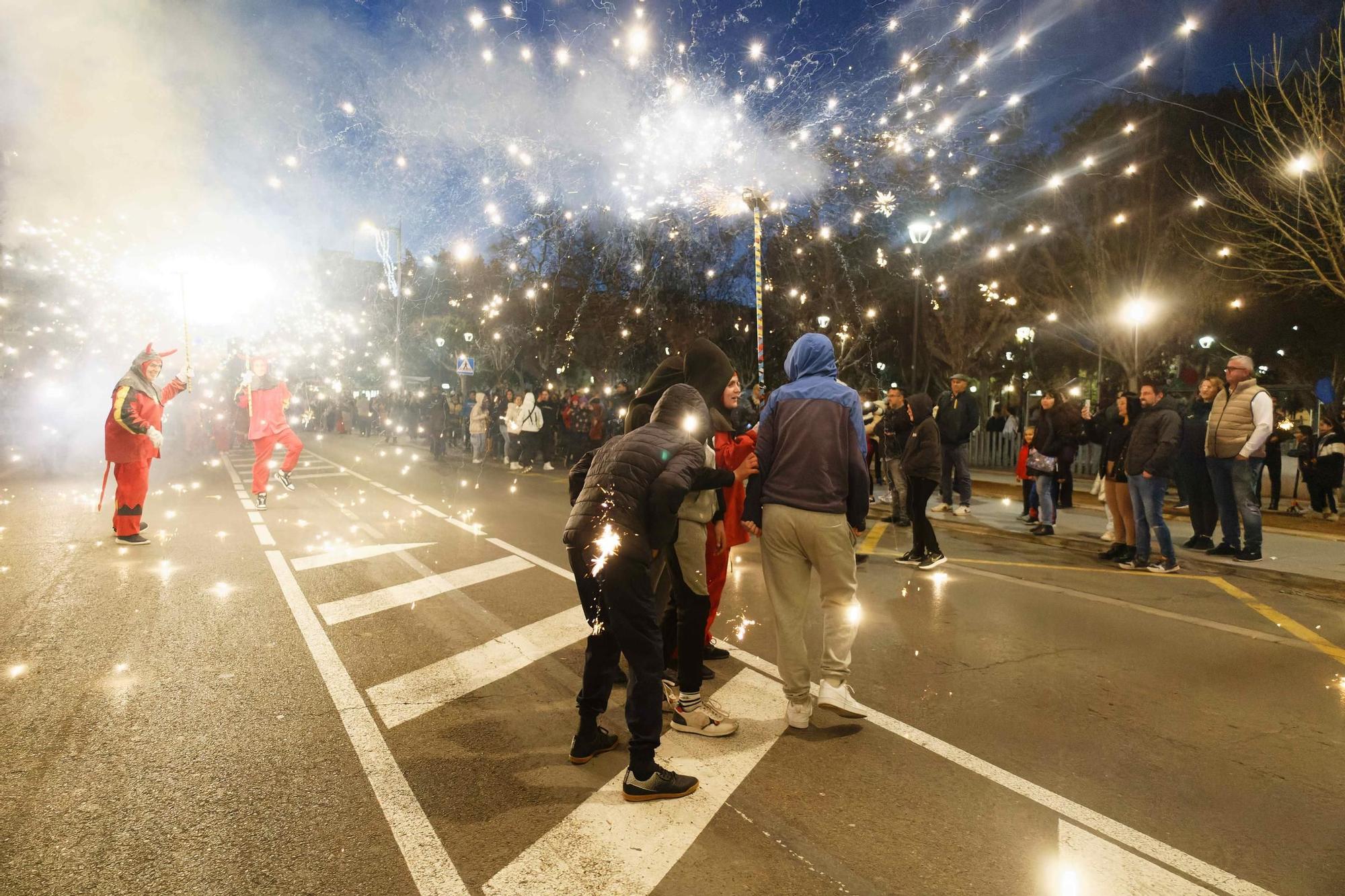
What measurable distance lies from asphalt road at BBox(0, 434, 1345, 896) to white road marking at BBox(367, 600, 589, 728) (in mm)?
28

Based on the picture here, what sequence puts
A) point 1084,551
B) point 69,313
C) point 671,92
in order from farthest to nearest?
point 69,313, point 671,92, point 1084,551

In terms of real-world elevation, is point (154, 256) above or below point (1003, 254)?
below

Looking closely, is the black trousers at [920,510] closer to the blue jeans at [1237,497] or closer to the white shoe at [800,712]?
the blue jeans at [1237,497]

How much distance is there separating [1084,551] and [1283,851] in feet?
21.5

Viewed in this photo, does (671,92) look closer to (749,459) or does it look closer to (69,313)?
(749,459)

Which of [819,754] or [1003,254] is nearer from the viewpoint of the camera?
[819,754]

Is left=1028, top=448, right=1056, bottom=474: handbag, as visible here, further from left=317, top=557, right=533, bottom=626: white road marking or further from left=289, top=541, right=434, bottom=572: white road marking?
left=289, top=541, right=434, bottom=572: white road marking

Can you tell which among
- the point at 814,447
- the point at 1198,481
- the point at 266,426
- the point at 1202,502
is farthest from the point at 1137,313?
the point at 266,426

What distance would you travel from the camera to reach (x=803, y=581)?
3.97 meters

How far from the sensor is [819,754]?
11.8ft

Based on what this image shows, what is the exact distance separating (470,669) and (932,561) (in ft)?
16.3

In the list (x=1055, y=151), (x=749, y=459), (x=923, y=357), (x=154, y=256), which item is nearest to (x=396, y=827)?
(x=749, y=459)

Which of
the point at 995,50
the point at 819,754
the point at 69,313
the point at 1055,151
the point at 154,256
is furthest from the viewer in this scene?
the point at 69,313

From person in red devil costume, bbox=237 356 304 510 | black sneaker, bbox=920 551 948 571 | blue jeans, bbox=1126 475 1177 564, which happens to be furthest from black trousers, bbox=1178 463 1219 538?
person in red devil costume, bbox=237 356 304 510
